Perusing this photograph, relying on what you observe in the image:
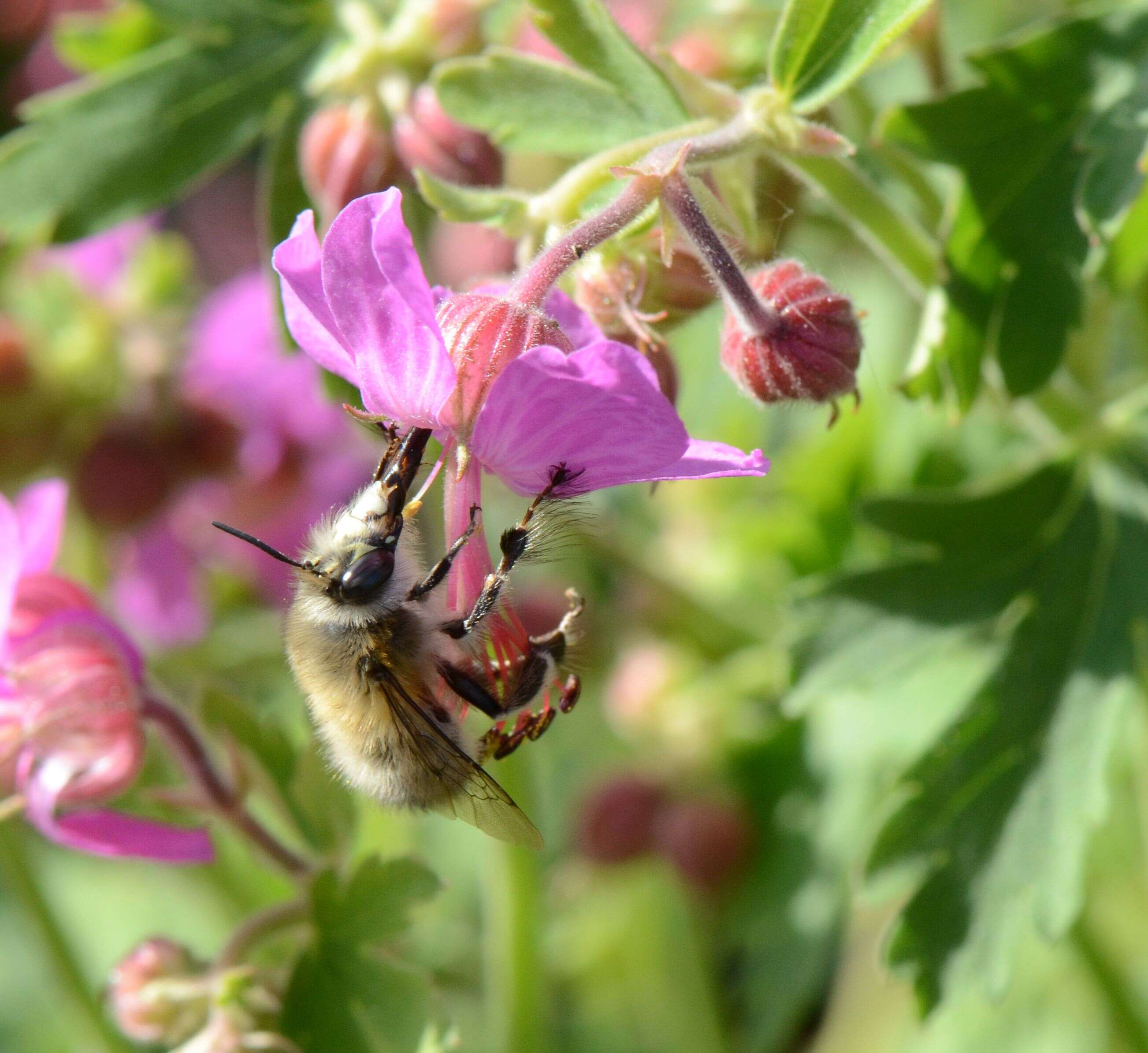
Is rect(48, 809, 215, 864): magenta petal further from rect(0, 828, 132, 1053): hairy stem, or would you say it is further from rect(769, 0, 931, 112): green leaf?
rect(769, 0, 931, 112): green leaf

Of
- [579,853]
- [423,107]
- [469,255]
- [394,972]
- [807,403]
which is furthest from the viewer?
[469,255]

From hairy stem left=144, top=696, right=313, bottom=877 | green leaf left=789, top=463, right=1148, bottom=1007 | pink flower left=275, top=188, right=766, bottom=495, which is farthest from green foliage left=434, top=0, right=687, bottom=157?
hairy stem left=144, top=696, right=313, bottom=877

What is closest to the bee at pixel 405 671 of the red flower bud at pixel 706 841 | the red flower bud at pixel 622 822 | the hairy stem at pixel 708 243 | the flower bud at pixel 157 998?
the hairy stem at pixel 708 243

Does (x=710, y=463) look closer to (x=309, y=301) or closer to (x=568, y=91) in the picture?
(x=309, y=301)

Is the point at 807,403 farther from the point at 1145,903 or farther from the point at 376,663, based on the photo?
the point at 1145,903

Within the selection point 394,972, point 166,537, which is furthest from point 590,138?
point 166,537
